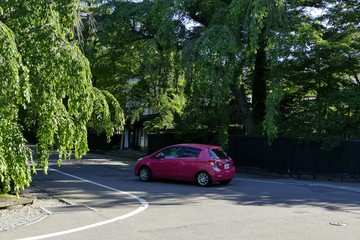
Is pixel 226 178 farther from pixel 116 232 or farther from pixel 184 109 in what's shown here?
pixel 184 109

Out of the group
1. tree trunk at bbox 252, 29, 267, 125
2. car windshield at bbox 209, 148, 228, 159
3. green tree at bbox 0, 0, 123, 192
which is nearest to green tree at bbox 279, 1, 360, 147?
tree trunk at bbox 252, 29, 267, 125

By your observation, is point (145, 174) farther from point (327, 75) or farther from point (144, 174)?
point (327, 75)

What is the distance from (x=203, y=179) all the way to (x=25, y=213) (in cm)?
745

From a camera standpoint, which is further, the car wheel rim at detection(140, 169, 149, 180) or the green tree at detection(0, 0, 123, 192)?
the car wheel rim at detection(140, 169, 149, 180)

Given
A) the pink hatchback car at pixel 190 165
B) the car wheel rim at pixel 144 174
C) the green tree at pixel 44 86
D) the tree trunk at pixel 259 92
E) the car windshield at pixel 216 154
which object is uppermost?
the tree trunk at pixel 259 92

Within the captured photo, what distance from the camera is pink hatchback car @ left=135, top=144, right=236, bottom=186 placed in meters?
16.0

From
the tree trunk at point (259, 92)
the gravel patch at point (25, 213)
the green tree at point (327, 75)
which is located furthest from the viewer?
the tree trunk at point (259, 92)

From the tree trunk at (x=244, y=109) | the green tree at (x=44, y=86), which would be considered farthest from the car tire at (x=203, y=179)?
the tree trunk at (x=244, y=109)

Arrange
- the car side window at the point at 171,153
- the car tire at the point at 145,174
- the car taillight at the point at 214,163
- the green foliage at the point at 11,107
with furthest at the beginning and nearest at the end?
the car tire at the point at 145,174 → the car side window at the point at 171,153 → the car taillight at the point at 214,163 → the green foliage at the point at 11,107

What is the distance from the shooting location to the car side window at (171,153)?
16844 mm

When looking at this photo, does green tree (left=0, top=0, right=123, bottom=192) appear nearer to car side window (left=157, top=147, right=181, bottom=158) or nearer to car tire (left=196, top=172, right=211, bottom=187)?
car tire (left=196, top=172, right=211, bottom=187)

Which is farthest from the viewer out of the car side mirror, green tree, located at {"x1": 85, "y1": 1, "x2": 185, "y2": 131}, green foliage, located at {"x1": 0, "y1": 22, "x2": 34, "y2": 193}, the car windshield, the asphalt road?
green tree, located at {"x1": 85, "y1": 1, "x2": 185, "y2": 131}

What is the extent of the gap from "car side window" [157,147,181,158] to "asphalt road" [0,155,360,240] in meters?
1.10

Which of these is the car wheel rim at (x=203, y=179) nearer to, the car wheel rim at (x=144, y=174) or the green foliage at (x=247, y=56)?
the car wheel rim at (x=144, y=174)
